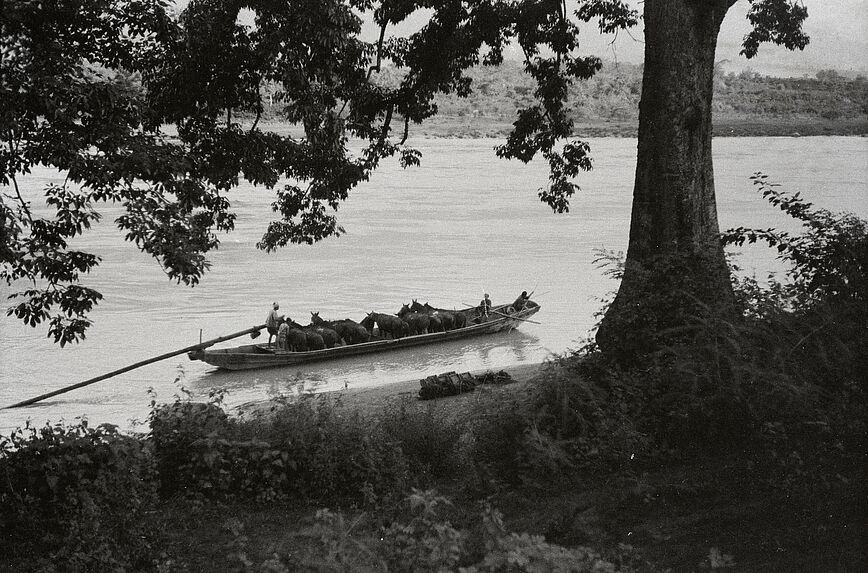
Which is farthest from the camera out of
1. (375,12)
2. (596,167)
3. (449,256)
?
(596,167)

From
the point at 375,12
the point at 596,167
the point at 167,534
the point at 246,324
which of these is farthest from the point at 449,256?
the point at 596,167

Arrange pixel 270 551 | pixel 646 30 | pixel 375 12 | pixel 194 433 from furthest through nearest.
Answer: pixel 375 12 < pixel 646 30 < pixel 194 433 < pixel 270 551

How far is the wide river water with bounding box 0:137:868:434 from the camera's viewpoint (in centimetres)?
1962

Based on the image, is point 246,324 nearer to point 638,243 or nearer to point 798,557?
point 638,243

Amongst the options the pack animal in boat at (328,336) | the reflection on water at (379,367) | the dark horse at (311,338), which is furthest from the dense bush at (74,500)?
the pack animal in boat at (328,336)

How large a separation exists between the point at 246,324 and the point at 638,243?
15617 millimetres

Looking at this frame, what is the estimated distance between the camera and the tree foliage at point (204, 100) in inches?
287

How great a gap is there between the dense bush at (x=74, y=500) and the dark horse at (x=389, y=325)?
14.6 meters

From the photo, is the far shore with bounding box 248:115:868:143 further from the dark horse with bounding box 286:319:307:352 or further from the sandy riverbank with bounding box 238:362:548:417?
the sandy riverbank with bounding box 238:362:548:417

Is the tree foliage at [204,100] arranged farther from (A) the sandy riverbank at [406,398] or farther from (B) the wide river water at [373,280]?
(A) the sandy riverbank at [406,398]

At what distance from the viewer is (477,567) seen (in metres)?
5.00

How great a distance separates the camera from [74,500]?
648cm

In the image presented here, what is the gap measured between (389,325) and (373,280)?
31.2ft

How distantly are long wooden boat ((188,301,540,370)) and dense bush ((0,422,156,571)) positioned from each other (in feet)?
39.2
